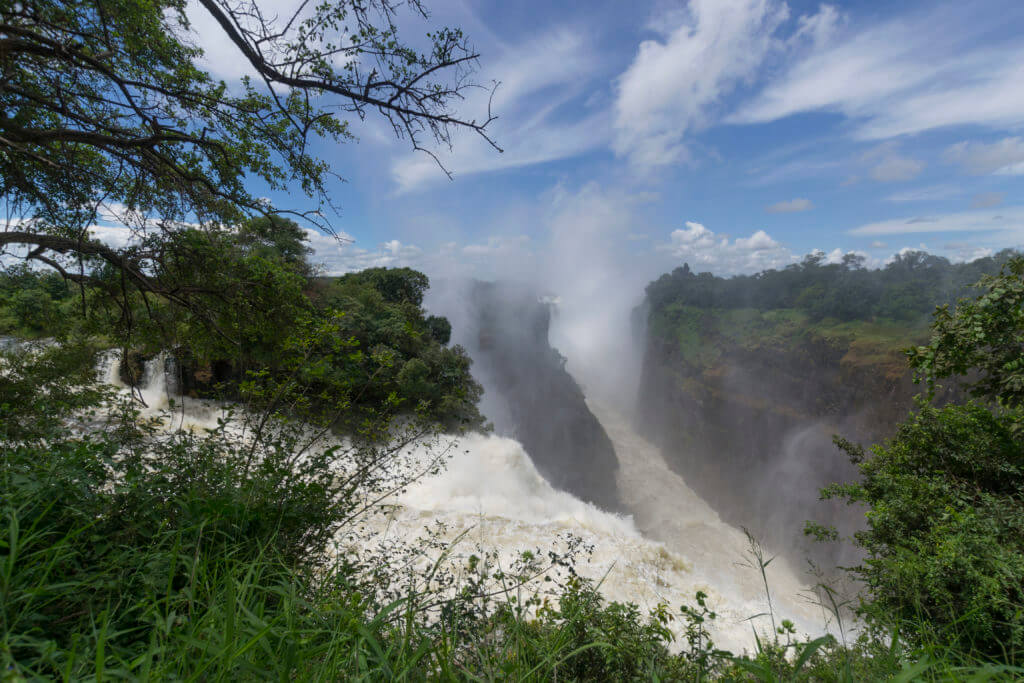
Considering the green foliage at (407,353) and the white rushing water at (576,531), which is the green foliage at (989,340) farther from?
the green foliage at (407,353)

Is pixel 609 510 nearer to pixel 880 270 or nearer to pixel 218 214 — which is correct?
pixel 218 214

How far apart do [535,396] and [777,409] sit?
16.7m

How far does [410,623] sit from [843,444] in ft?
28.6

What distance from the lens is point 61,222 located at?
3980mm

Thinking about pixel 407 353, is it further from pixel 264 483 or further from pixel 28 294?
pixel 264 483

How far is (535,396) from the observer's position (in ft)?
106

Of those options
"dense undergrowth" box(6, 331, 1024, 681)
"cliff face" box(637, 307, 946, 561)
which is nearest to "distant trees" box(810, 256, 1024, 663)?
"dense undergrowth" box(6, 331, 1024, 681)

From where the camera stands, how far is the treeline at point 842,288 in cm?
2641

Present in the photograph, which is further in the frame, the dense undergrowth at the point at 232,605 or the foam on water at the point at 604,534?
the foam on water at the point at 604,534

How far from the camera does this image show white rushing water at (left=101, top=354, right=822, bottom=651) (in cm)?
970

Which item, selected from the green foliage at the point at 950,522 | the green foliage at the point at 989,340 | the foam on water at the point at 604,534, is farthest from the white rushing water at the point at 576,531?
the green foliage at the point at 989,340

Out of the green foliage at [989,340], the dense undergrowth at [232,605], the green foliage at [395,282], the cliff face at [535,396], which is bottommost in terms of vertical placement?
the cliff face at [535,396]

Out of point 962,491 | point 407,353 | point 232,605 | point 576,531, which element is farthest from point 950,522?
point 407,353

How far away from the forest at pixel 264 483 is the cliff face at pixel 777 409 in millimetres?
16890
